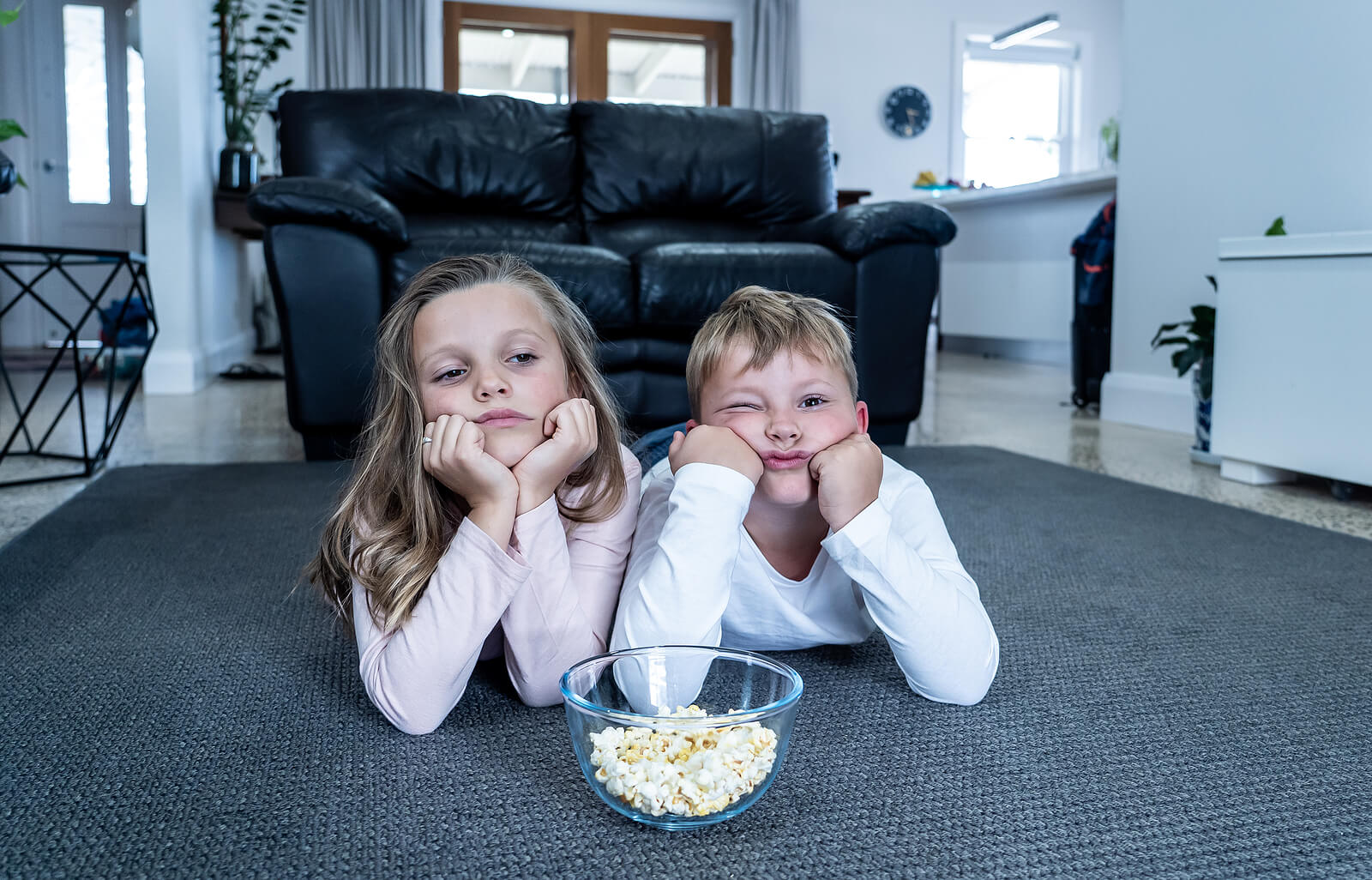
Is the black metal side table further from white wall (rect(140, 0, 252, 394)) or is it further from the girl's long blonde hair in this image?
the girl's long blonde hair

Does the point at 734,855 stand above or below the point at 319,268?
below

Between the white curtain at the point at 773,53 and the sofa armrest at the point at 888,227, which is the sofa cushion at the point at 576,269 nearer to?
the sofa armrest at the point at 888,227

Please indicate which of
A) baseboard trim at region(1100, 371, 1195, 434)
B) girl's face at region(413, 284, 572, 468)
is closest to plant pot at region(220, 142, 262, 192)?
baseboard trim at region(1100, 371, 1195, 434)

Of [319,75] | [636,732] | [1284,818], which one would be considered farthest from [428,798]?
[319,75]

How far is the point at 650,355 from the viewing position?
2428mm

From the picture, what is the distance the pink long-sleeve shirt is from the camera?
2.71 ft

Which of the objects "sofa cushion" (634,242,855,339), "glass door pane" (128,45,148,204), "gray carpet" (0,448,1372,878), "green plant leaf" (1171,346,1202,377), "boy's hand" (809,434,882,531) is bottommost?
"gray carpet" (0,448,1372,878)

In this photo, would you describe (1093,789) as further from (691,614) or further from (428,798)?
(428,798)

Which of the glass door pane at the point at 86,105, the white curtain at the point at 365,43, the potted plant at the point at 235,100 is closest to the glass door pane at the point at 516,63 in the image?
the white curtain at the point at 365,43

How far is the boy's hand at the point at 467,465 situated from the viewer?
2.70ft

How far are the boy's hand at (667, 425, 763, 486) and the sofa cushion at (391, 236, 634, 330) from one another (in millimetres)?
1389

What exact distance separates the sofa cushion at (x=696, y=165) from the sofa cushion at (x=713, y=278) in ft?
2.06

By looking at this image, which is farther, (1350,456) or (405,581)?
(1350,456)

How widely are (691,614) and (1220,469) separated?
188cm
